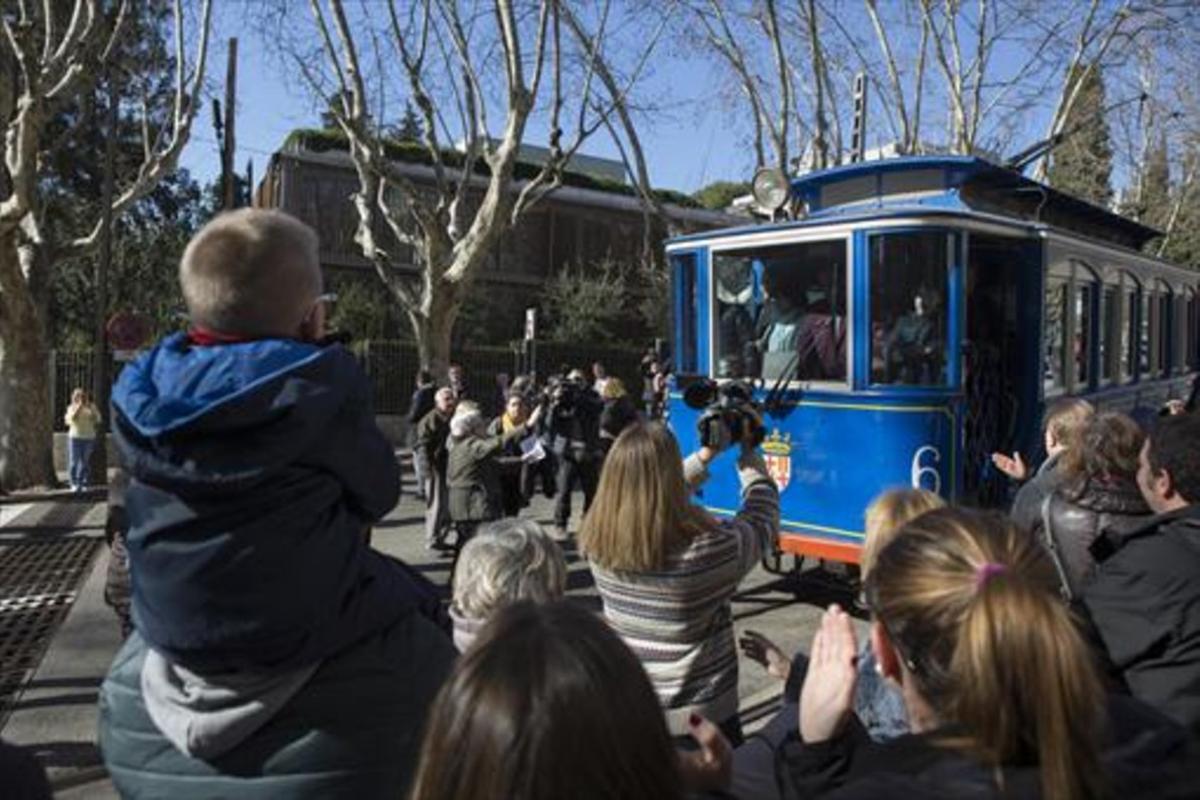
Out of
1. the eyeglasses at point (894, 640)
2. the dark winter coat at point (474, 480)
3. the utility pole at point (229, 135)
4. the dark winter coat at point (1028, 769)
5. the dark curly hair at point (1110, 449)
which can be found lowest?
the dark winter coat at point (474, 480)

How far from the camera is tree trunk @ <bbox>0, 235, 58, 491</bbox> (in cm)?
1407

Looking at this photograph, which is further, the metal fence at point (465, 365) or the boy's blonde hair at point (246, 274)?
the metal fence at point (465, 365)

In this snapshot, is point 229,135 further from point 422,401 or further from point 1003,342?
point 1003,342

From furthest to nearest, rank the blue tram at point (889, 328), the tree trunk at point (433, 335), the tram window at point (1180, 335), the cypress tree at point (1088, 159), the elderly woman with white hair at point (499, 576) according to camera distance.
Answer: the cypress tree at point (1088, 159), the tree trunk at point (433, 335), the tram window at point (1180, 335), the blue tram at point (889, 328), the elderly woman with white hair at point (499, 576)

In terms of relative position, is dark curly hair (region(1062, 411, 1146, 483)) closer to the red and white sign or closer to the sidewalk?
the sidewalk

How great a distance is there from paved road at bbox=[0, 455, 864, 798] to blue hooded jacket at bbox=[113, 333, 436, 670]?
2.73 m

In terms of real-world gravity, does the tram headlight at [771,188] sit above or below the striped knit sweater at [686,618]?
above

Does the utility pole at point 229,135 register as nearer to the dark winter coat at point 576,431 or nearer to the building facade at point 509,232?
the dark winter coat at point 576,431

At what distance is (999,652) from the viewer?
1.58m

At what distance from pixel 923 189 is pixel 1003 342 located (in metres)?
1.48

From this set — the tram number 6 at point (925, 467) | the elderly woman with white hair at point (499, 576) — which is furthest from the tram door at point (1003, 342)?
the elderly woman with white hair at point (499, 576)

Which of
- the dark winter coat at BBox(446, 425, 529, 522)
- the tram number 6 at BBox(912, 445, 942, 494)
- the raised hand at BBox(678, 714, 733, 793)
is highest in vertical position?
the raised hand at BBox(678, 714, 733, 793)

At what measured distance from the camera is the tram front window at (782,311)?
745cm

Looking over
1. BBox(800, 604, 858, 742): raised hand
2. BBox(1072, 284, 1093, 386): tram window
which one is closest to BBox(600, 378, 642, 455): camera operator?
BBox(1072, 284, 1093, 386): tram window
